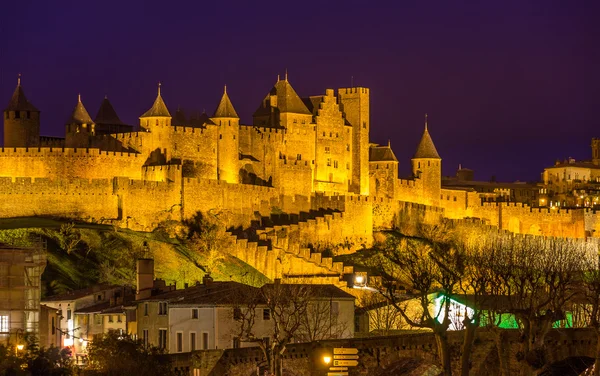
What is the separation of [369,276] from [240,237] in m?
8.36

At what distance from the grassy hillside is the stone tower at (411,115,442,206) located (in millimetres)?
29846

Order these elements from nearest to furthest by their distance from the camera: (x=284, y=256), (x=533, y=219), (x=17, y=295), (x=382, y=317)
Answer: (x=17, y=295), (x=382, y=317), (x=284, y=256), (x=533, y=219)

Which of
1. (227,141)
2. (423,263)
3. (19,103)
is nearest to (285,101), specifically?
(227,141)

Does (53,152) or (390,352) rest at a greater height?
(53,152)

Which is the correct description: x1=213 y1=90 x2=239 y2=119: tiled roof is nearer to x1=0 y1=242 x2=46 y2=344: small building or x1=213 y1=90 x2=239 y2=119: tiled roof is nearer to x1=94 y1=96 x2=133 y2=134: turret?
x1=94 y1=96 x2=133 y2=134: turret

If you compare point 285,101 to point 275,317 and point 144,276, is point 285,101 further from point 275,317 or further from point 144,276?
point 275,317

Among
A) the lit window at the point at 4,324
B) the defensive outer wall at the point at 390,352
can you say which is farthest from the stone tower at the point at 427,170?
the defensive outer wall at the point at 390,352

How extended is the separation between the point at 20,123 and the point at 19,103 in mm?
1411

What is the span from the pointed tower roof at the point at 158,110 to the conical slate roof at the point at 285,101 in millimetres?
10958

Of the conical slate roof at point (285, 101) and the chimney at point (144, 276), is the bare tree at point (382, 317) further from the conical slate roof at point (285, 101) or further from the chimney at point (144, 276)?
the conical slate roof at point (285, 101)

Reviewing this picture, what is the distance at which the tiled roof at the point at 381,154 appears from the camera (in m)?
119

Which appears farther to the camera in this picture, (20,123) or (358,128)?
(358,128)

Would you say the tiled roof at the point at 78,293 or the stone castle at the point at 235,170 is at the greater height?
the stone castle at the point at 235,170

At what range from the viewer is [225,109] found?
106875mm
